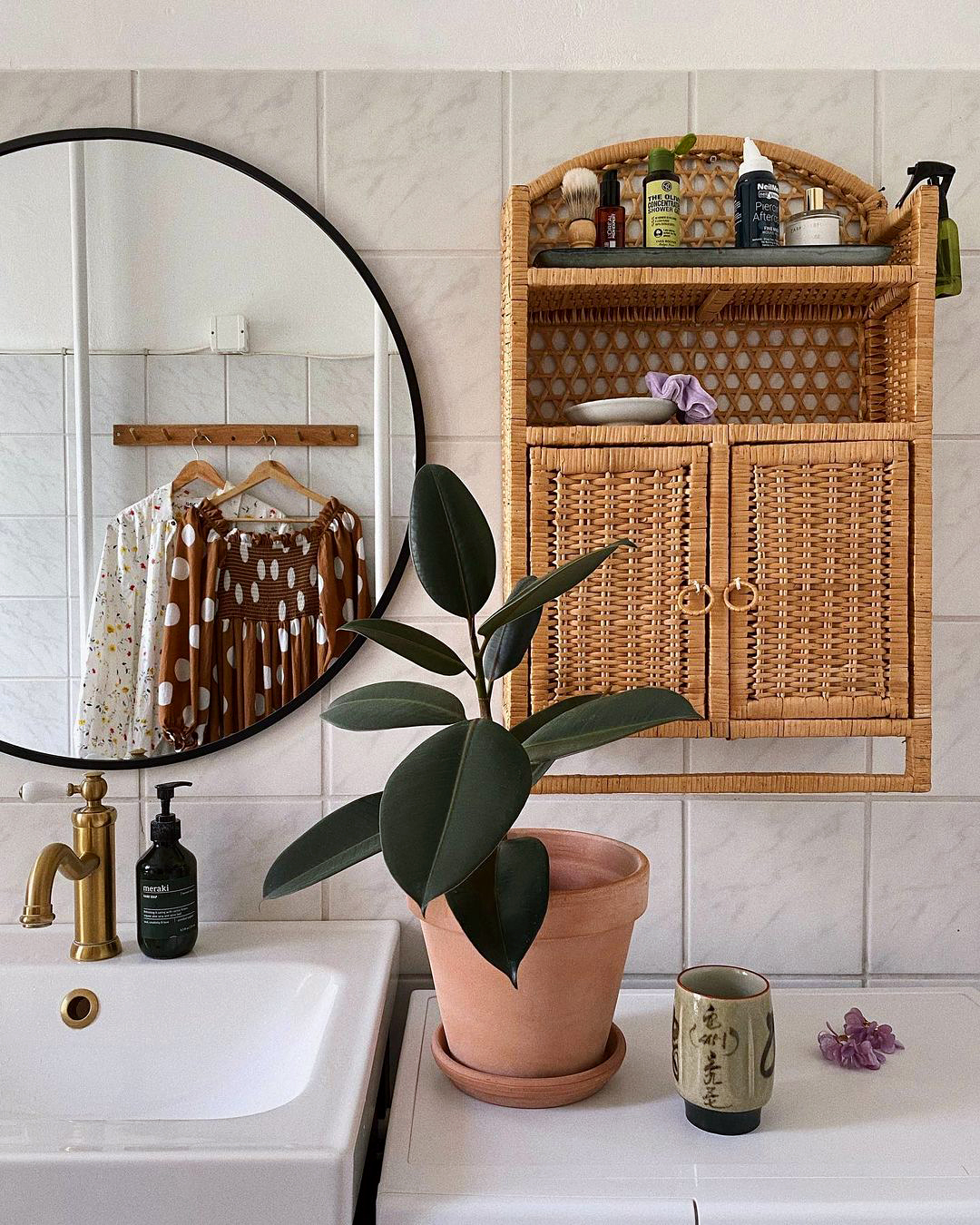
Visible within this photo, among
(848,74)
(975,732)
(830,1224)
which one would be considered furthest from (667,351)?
(830,1224)

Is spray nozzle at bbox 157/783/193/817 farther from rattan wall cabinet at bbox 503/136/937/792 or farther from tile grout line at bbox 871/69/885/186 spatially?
tile grout line at bbox 871/69/885/186

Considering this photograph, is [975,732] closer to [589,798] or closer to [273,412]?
[589,798]

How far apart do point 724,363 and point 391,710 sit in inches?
26.1

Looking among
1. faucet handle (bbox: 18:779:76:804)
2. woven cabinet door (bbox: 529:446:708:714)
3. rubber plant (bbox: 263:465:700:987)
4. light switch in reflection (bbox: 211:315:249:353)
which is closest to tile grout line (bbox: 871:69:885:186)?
woven cabinet door (bbox: 529:446:708:714)

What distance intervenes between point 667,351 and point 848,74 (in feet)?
1.40

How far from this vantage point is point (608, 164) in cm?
126

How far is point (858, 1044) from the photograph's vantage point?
1.04 metres

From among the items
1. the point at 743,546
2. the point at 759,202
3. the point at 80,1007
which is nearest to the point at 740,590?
the point at 743,546

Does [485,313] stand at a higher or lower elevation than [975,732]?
higher

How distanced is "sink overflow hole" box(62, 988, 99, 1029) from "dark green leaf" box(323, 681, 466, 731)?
1.66 ft

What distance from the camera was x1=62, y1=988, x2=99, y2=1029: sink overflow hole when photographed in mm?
1143

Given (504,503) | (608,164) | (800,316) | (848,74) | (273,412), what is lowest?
(504,503)

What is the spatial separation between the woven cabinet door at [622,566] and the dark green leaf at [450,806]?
292mm

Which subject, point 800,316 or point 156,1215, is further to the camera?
point 800,316
